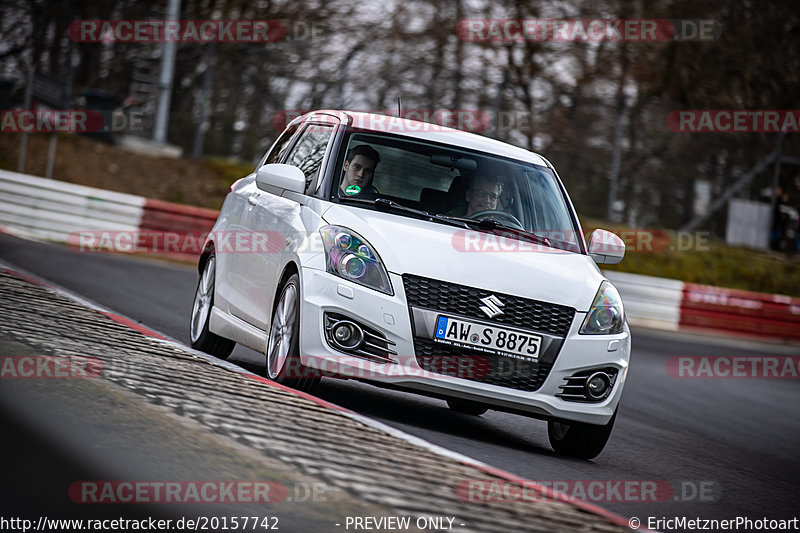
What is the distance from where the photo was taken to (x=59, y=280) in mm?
12531

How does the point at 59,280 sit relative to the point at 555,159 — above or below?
below

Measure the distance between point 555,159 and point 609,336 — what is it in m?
17.3

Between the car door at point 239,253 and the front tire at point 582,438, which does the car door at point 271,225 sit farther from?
the front tire at point 582,438

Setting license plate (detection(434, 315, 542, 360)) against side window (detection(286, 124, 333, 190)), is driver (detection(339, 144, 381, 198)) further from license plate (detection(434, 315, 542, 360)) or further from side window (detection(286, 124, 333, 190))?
license plate (detection(434, 315, 542, 360))

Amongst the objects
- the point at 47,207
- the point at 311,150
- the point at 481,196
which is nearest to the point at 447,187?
the point at 481,196

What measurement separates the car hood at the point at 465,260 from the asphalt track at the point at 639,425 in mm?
875

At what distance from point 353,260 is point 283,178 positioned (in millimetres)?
896

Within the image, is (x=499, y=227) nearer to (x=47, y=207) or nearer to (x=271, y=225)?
(x=271, y=225)

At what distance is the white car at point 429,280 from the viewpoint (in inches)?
246

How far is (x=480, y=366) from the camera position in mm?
6320

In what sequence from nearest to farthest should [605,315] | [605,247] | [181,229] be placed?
1. [605,315]
2. [605,247]
3. [181,229]

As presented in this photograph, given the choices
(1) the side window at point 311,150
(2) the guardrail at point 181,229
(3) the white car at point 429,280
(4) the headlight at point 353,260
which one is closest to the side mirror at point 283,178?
(3) the white car at point 429,280

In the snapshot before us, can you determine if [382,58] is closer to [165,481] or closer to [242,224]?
[242,224]

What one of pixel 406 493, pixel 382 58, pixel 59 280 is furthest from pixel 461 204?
pixel 382 58
